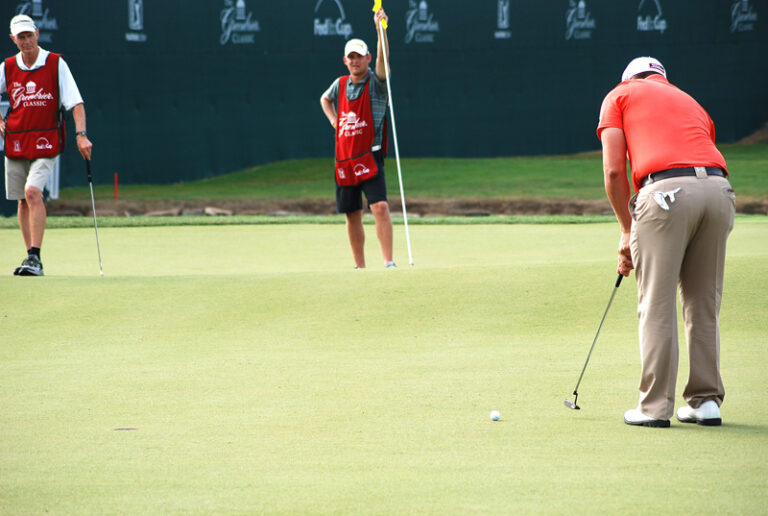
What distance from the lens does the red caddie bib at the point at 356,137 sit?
291 inches

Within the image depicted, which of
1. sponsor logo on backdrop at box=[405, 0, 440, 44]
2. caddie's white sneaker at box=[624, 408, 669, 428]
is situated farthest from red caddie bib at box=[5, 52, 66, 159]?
sponsor logo on backdrop at box=[405, 0, 440, 44]

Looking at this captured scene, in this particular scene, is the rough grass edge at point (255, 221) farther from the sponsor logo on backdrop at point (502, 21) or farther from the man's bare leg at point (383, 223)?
the sponsor logo on backdrop at point (502, 21)

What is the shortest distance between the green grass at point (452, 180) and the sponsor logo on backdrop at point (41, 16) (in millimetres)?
3093

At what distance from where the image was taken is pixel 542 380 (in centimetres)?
410

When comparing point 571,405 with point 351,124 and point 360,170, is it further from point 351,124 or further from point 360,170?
point 351,124

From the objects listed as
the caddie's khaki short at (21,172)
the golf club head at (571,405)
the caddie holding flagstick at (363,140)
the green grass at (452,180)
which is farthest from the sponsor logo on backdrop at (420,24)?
the golf club head at (571,405)

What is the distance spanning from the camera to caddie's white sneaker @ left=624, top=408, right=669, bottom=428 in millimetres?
3354

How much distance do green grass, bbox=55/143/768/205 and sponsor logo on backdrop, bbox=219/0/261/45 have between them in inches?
111

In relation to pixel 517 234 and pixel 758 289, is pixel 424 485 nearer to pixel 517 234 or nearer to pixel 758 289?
pixel 758 289

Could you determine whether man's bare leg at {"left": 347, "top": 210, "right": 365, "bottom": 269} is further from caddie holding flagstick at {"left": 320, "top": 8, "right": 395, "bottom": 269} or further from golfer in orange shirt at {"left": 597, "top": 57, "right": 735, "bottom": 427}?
golfer in orange shirt at {"left": 597, "top": 57, "right": 735, "bottom": 427}

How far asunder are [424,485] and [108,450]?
103cm

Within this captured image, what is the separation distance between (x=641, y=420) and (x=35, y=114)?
5333 mm

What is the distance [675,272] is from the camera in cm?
346

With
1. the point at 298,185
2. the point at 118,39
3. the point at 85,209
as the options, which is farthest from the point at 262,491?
the point at 118,39
